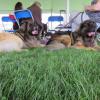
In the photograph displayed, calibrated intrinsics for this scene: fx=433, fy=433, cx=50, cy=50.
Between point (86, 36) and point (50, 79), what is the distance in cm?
293

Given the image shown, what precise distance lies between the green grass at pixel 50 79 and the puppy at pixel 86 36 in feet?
6.89

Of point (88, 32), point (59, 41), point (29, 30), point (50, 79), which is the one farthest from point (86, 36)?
point (50, 79)

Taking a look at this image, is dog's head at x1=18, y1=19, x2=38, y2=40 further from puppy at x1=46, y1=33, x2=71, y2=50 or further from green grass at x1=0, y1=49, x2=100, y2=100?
green grass at x1=0, y1=49, x2=100, y2=100

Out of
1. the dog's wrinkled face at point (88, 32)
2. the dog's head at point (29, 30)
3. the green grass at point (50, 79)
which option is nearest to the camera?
the green grass at point (50, 79)

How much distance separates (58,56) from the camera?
21.5ft

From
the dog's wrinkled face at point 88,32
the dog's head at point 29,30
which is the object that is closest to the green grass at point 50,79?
the dog's wrinkled face at point 88,32

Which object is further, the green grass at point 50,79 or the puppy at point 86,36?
the puppy at point 86,36

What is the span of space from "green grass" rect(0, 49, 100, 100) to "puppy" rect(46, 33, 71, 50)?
6.93 feet

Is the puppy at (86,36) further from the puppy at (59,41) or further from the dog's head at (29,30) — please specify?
the dog's head at (29,30)

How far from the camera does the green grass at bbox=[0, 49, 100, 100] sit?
5539 millimetres

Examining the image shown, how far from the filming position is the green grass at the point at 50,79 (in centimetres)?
554

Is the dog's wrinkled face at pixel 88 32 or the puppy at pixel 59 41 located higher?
the dog's wrinkled face at pixel 88 32

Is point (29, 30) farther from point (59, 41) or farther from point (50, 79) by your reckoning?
point (50, 79)

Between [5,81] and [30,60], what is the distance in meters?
0.65
